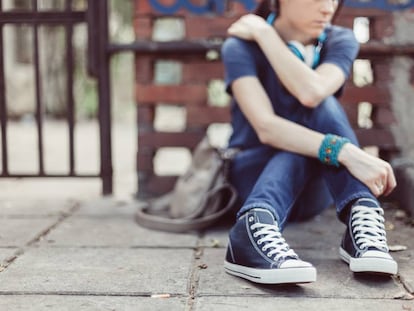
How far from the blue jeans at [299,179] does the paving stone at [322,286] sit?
229mm

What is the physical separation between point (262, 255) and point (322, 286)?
0.22 metres

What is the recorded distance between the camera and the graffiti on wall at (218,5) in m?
3.49

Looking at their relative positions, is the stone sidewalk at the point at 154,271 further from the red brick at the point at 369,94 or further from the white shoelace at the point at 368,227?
the red brick at the point at 369,94

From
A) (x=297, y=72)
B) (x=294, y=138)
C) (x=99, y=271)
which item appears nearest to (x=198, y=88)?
(x=297, y=72)

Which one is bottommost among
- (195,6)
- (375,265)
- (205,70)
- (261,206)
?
(375,265)

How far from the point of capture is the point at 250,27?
9.05 feet

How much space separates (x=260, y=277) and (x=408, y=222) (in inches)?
50.2

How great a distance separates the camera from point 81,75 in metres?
11.8

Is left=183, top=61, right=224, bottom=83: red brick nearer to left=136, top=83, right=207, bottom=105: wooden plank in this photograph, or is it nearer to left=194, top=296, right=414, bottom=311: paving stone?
left=136, top=83, right=207, bottom=105: wooden plank

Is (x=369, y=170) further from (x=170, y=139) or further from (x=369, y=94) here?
(x=170, y=139)

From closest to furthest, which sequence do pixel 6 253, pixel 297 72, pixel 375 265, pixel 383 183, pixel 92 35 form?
pixel 375 265
pixel 383 183
pixel 6 253
pixel 297 72
pixel 92 35

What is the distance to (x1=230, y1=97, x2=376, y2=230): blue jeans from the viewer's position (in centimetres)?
230

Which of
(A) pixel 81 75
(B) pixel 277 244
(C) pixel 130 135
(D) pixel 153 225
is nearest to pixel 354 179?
(B) pixel 277 244

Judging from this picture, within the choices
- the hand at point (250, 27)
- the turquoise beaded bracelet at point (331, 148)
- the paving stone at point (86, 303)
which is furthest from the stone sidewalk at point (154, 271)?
the hand at point (250, 27)
